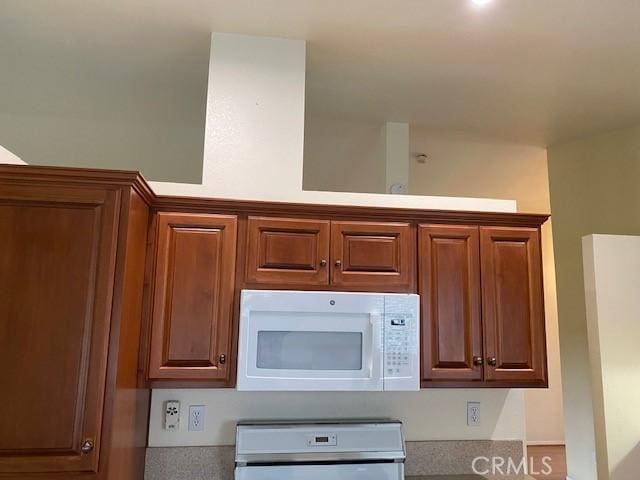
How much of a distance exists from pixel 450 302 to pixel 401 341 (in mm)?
315

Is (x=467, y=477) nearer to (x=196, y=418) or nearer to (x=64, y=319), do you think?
(x=196, y=418)

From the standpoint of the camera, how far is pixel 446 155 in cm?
420

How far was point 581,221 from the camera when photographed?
3.95 meters

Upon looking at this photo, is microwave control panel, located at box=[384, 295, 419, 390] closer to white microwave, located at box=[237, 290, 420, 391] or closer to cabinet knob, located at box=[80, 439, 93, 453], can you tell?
white microwave, located at box=[237, 290, 420, 391]

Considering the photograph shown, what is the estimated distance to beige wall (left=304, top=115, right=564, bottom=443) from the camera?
3805mm

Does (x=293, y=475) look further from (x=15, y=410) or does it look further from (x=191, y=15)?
(x=191, y=15)

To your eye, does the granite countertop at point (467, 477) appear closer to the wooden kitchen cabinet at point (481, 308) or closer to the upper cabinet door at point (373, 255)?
the wooden kitchen cabinet at point (481, 308)

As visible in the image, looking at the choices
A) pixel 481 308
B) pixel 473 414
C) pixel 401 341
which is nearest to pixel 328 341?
pixel 401 341

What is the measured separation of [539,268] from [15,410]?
7.22 feet

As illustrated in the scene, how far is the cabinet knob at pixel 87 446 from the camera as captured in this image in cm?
159

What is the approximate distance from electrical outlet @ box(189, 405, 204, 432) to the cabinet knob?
0.66 m

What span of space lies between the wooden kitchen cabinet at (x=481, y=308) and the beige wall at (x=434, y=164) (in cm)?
150

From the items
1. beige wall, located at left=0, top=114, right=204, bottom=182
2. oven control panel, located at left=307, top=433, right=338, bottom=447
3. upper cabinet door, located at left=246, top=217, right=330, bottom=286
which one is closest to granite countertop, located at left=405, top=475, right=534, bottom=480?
oven control panel, located at left=307, top=433, right=338, bottom=447

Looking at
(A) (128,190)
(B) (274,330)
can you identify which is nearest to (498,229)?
(B) (274,330)
